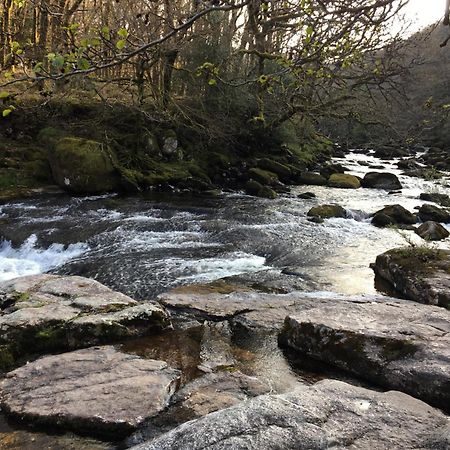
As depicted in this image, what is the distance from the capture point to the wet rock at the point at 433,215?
11.8 metres

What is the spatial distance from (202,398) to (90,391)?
84cm

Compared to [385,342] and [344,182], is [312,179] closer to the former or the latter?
[344,182]

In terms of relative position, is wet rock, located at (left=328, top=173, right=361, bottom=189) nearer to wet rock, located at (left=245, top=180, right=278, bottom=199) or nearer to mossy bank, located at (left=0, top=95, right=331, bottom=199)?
mossy bank, located at (left=0, top=95, right=331, bottom=199)

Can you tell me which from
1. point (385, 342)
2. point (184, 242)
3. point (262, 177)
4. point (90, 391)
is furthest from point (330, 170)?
point (90, 391)

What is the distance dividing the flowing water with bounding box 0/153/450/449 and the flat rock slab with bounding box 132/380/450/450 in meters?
1.13

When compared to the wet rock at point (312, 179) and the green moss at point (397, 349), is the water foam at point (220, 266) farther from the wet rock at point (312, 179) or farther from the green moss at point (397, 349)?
the wet rock at point (312, 179)

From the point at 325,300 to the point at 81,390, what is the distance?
312 centimetres

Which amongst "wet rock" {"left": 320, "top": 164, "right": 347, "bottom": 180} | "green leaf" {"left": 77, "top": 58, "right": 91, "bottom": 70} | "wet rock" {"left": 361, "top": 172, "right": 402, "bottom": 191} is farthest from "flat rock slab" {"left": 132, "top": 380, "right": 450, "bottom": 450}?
"wet rock" {"left": 320, "top": 164, "right": 347, "bottom": 180}

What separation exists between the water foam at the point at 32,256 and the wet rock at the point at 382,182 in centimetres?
1246

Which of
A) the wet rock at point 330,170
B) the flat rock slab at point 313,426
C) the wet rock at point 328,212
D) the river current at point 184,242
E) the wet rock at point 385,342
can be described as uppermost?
the flat rock slab at point 313,426

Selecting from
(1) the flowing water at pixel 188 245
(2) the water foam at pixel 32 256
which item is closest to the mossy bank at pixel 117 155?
(1) the flowing water at pixel 188 245

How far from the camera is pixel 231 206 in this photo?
12969 mm

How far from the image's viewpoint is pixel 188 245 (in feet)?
29.0

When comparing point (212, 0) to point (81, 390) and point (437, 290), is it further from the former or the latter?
point (437, 290)
